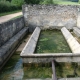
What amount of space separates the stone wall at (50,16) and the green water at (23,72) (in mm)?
7892

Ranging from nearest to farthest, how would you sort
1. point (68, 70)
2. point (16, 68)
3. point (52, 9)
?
point (68, 70), point (16, 68), point (52, 9)

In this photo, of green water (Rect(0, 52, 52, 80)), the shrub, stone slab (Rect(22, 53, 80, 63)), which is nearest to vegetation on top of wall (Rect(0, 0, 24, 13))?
the shrub

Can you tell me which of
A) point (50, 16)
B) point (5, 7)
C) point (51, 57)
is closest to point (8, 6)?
point (5, 7)

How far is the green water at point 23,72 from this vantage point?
566 cm

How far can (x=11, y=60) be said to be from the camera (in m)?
7.27

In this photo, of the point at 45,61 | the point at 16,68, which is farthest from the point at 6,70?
the point at 45,61

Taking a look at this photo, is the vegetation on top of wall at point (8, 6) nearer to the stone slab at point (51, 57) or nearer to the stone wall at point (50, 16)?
the stone wall at point (50, 16)

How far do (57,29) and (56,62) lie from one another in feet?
27.0

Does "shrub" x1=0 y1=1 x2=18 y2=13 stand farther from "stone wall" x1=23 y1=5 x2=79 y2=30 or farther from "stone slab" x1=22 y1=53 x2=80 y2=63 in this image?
"stone slab" x1=22 y1=53 x2=80 y2=63

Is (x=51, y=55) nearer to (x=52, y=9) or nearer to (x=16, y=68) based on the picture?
(x=16, y=68)

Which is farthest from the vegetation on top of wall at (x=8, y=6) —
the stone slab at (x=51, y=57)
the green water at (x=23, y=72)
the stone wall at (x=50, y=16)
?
the stone slab at (x=51, y=57)

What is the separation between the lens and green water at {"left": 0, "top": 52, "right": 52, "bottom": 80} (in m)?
5.66

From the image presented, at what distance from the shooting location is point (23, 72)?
6004 mm

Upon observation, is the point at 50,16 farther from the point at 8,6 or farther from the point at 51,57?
the point at 8,6
